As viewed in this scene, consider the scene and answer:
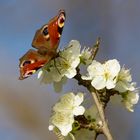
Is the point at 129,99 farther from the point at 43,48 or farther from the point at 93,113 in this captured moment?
the point at 43,48

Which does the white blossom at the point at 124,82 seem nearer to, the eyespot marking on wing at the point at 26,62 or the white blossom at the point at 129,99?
the white blossom at the point at 129,99

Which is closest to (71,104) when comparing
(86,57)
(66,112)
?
(66,112)

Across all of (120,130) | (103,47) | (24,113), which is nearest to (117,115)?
(120,130)

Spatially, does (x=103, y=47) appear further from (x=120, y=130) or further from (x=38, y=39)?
(x=38, y=39)

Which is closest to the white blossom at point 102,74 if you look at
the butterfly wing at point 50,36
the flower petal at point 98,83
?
the flower petal at point 98,83

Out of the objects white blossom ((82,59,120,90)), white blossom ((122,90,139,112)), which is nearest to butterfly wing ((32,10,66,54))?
white blossom ((82,59,120,90))
